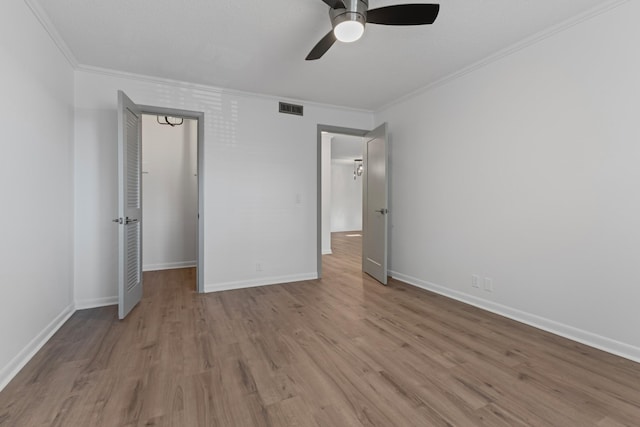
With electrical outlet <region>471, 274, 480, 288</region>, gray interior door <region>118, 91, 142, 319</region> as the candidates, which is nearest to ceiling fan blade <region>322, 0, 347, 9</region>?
gray interior door <region>118, 91, 142, 319</region>

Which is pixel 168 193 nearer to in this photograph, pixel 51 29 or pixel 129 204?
pixel 129 204

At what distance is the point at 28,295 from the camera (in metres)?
2.13

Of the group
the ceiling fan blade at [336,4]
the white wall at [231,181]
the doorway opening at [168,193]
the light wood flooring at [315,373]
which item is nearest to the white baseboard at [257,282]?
the white wall at [231,181]

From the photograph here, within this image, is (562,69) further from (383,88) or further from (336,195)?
(336,195)

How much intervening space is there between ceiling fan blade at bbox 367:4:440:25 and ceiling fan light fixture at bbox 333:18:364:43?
0.37ft

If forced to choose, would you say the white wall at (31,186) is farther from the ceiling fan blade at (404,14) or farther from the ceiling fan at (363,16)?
the ceiling fan blade at (404,14)

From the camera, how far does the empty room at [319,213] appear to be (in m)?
1.78

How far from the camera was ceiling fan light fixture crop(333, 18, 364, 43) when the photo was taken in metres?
1.93

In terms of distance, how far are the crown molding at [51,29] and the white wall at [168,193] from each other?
2.00 metres

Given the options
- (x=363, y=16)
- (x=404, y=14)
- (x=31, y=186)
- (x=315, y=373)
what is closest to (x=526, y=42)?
(x=404, y=14)

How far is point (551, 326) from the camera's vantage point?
2525mm

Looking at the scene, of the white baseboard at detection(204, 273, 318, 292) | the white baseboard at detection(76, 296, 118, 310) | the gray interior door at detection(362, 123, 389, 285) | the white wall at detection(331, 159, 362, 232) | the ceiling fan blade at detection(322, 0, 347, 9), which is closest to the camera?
the ceiling fan blade at detection(322, 0, 347, 9)

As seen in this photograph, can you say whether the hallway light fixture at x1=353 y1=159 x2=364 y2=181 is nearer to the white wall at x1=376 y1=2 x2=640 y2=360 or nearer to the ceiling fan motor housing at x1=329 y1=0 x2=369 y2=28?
the white wall at x1=376 y1=2 x2=640 y2=360

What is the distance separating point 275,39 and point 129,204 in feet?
7.16
